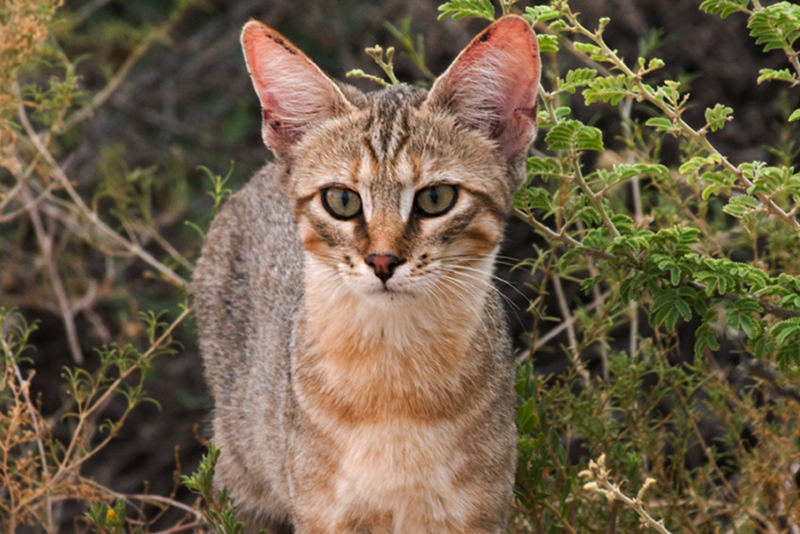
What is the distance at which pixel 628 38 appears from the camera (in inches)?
228

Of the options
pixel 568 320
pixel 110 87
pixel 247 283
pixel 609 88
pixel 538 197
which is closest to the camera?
pixel 609 88

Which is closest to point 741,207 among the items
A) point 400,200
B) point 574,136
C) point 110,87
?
point 574,136

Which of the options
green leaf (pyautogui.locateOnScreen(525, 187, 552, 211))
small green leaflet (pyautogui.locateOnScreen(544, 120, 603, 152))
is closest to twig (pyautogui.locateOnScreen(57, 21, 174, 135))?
green leaf (pyautogui.locateOnScreen(525, 187, 552, 211))

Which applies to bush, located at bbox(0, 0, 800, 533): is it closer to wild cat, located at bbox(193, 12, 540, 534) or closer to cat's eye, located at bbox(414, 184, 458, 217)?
wild cat, located at bbox(193, 12, 540, 534)

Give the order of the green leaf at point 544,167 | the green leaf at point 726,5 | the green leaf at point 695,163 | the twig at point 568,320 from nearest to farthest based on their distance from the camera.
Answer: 1. the green leaf at point 695,163
2. the green leaf at point 726,5
3. the green leaf at point 544,167
4. the twig at point 568,320

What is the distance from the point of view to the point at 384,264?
2.50m

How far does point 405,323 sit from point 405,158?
0.46m

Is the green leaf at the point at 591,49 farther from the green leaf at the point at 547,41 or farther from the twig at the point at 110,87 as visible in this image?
the twig at the point at 110,87

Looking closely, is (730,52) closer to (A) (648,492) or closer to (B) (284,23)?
(B) (284,23)

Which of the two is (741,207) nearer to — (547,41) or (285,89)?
(547,41)

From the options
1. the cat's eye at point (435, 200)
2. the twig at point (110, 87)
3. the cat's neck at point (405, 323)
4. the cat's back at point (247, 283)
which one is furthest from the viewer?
the twig at point (110, 87)

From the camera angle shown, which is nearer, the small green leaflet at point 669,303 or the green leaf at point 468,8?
the small green leaflet at point 669,303

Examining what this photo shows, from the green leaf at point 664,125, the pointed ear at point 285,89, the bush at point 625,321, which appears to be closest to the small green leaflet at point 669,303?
the bush at point 625,321

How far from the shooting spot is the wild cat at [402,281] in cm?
263
